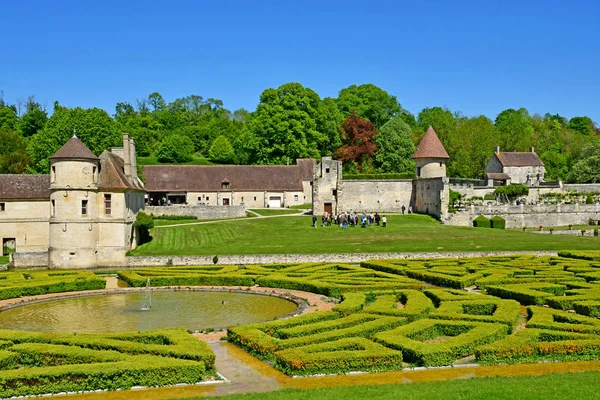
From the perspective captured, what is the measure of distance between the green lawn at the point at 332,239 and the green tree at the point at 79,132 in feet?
65.3

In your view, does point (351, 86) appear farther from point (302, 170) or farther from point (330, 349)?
point (330, 349)

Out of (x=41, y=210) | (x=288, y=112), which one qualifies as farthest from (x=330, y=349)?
(x=288, y=112)

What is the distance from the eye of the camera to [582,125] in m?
149

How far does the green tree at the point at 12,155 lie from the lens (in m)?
78.7

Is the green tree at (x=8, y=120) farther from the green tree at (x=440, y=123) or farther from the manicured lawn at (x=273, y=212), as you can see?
the green tree at (x=440, y=123)

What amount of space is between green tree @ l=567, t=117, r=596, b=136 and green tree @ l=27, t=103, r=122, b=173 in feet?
367

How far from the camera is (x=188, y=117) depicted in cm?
15125

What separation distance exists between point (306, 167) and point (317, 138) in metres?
11.6

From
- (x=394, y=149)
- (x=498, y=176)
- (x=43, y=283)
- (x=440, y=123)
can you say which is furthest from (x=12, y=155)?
(x=440, y=123)

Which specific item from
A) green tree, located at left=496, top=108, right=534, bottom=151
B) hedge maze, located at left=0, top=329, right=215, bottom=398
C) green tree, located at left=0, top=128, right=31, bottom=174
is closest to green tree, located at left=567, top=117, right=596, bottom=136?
green tree, located at left=496, top=108, right=534, bottom=151

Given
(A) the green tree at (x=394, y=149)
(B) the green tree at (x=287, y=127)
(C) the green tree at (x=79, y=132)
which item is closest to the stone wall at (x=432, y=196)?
(A) the green tree at (x=394, y=149)

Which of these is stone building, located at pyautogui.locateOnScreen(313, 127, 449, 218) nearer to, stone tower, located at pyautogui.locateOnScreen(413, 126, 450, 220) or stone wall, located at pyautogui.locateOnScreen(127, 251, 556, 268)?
stone tower, located at pyautogui.locateOnScreen(413, 126, 450, 220)

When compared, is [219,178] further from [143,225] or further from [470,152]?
[470,152]

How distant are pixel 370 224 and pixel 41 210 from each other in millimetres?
28947
